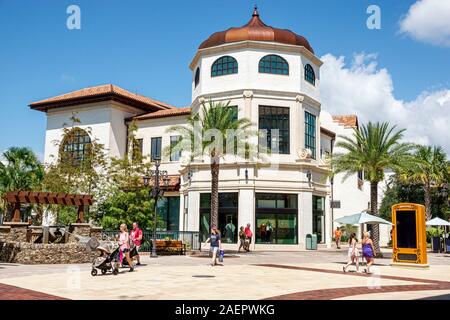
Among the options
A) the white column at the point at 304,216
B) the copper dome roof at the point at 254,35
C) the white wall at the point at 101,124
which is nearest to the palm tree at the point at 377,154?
the white column at the point at 304,216

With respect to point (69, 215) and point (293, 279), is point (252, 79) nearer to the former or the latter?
point (69, 215)

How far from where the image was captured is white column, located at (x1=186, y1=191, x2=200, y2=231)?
Answer: 37.5 meters

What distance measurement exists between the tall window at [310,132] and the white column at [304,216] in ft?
14.0

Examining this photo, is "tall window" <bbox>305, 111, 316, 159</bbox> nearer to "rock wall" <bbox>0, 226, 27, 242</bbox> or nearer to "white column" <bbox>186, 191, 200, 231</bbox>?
"white column" <bbox>186, 191, 200, 231</bbox>

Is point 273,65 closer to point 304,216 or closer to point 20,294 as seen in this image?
point 304,216

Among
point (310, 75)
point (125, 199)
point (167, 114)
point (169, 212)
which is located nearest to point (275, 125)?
point (310, 75)

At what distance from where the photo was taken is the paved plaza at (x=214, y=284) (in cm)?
1170

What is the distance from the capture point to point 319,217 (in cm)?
3994

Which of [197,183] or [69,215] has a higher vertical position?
[197,183]

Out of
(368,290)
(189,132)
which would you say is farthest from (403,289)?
(189,132)

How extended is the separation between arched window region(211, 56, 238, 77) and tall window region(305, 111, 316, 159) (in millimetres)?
6893

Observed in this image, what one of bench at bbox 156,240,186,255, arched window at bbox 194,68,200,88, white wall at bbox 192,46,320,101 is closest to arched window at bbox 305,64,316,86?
white wall at bbox 192,46,320,101
